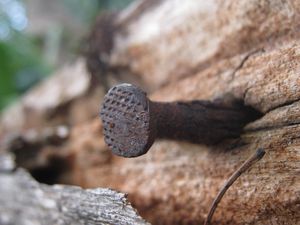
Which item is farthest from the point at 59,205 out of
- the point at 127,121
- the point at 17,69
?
the point at 17,69

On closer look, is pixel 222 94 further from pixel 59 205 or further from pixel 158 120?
pixel 59 205

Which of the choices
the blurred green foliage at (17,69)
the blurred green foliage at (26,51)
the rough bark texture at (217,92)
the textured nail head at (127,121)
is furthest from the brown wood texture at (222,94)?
the blurred green foliage at (17,69)

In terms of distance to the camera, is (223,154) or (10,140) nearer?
(223,154)

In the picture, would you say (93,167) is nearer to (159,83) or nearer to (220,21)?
(159,83)

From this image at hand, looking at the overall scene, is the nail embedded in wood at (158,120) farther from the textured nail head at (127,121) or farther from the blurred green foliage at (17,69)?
the blurred green foliage at (17,69)

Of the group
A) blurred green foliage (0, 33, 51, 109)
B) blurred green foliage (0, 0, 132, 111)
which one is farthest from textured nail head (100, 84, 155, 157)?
blurred green foliage (0, 33, 51, 109)

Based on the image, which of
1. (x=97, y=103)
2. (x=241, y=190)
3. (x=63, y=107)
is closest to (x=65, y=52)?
(x=63, y=107)
